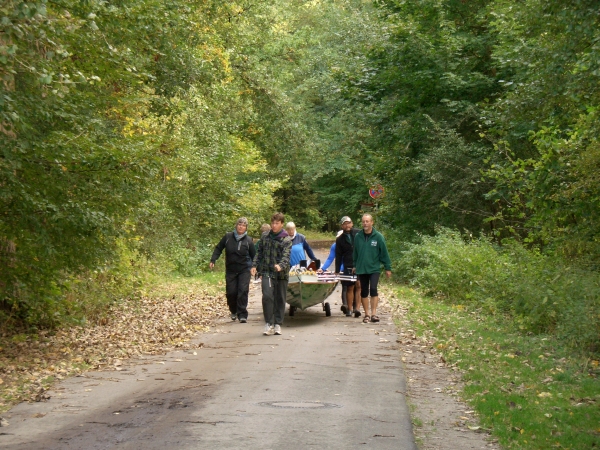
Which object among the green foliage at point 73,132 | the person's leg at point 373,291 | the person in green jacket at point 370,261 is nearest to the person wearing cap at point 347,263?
the person in green jacket at point 370,261

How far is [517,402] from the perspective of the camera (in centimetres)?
894

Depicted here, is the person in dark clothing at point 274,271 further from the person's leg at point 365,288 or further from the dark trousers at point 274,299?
the person's leg at point 365,288

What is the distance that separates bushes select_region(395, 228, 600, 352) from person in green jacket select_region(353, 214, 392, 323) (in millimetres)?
2626

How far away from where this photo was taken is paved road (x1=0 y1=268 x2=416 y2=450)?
7.29 m

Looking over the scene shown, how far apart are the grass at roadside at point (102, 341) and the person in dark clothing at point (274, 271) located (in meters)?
1.58

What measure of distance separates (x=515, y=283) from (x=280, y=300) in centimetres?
470

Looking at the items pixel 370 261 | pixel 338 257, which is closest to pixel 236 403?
pixel 370 261

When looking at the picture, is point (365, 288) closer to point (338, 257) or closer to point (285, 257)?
point (338, 257)

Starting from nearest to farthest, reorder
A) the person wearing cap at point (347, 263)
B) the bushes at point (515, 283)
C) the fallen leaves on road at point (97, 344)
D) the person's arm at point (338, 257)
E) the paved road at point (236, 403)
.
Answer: the paved road at point (236, 403) → the fallen leaves on road at point (97, 344) → the bushes at point (515, 283) → the person wearing cap at point (347, 263) → the person's arm at point (338, 257)

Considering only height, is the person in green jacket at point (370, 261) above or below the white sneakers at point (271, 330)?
above

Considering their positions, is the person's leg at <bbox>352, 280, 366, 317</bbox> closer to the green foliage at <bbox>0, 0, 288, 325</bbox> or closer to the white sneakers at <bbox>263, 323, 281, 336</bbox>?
the white sneakers at <bbox>263, 323, 281, 336</bbox>

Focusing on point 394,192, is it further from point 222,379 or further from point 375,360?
point 222,379

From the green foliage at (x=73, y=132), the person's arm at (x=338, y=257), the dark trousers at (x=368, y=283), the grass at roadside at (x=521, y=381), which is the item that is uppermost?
the green foliage at (x=73, y=132)

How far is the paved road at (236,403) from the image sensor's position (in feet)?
23.9
